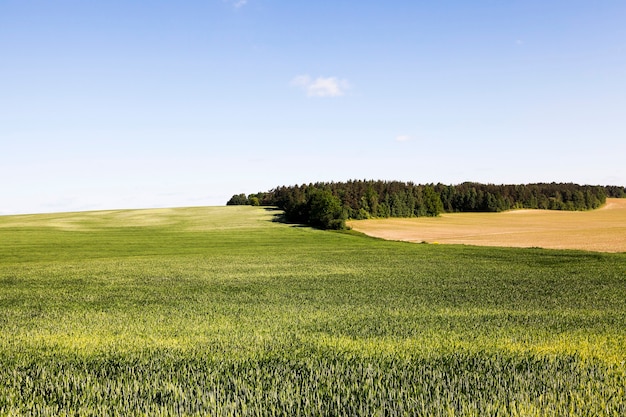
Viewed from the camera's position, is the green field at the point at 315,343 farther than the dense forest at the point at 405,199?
No

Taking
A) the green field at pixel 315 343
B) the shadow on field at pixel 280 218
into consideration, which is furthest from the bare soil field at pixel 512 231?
the green field at pixel 315 343

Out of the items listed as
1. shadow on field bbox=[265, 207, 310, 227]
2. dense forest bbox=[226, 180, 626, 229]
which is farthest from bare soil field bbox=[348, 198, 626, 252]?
shadow on field bbox=[265, 207, 310, 227]

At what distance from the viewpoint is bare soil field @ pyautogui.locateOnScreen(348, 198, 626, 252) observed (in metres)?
53.9

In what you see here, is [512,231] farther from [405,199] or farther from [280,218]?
[280,218]

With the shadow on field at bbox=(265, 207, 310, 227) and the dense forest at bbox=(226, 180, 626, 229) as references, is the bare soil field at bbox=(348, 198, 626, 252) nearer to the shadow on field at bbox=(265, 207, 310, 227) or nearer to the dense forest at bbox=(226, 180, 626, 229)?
the dense forest at bbox=(226, 180, 626, 229)

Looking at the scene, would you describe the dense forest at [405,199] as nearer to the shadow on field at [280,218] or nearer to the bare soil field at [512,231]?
the shadow on field at [280,218]

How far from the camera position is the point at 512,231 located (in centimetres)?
7319

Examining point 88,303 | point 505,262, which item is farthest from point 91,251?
point 505,262

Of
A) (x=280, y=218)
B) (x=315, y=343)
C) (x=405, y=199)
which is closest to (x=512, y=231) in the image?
(x=405, y=199)

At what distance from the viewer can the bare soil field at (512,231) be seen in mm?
53944

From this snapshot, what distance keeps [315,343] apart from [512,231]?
71.6 meters

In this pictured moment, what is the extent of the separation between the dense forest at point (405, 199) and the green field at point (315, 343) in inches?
2145

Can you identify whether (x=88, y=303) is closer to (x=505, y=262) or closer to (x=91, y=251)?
(x=505, y=262)

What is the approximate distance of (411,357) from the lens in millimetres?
7383
